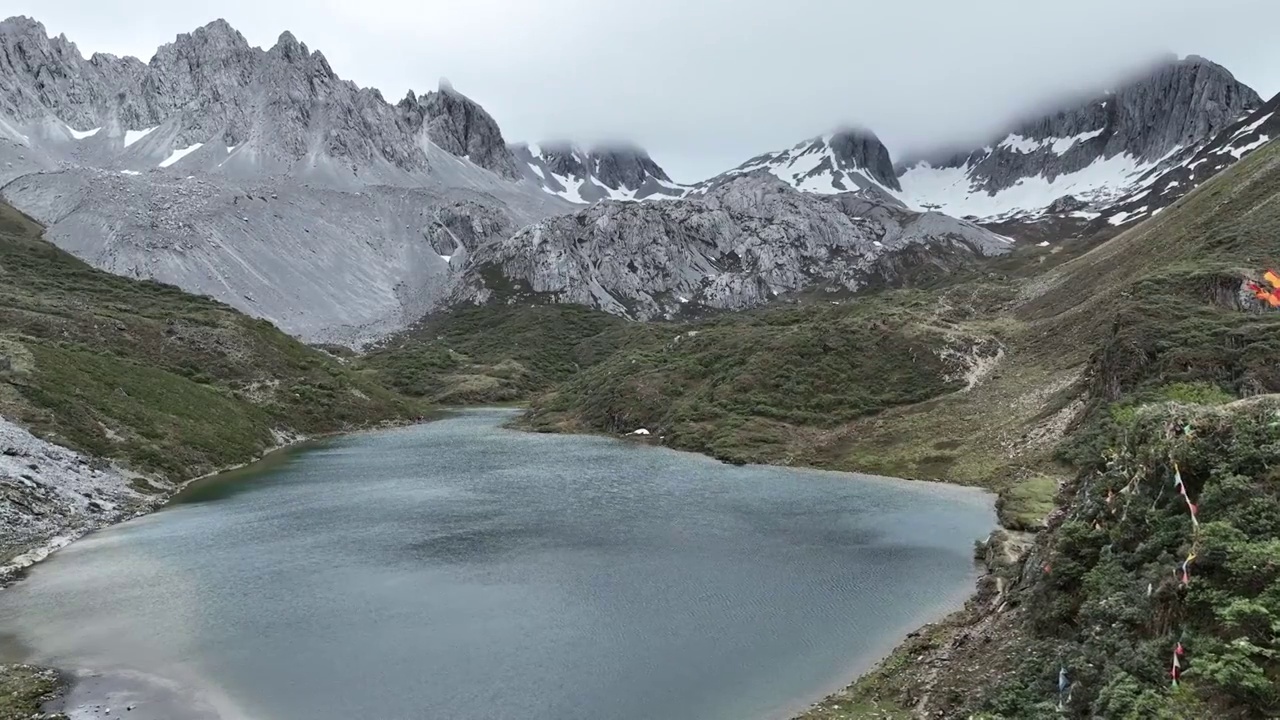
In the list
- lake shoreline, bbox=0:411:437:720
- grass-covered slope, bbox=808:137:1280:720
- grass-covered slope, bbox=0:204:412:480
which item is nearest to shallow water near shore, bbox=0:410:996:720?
lake shoreline, bbox=0:411:437:720

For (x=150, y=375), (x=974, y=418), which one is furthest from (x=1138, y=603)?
(x=150, y=375)

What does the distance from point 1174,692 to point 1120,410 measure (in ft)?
148

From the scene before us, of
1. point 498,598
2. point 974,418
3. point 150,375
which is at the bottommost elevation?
point 498,598

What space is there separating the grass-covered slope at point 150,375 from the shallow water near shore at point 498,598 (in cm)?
1169

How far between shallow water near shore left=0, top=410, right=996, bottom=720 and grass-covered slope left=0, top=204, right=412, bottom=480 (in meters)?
11.7

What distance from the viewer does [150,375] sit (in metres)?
85.6

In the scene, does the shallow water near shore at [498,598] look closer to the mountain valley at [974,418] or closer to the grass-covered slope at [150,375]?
the mountain valley at [974,418]

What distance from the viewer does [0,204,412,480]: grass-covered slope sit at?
66.4 metres

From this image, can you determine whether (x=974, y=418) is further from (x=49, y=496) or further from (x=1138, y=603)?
(x=49, y=496)

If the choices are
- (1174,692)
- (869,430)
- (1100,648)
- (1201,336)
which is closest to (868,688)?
(1100,648)

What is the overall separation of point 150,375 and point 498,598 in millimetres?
71653

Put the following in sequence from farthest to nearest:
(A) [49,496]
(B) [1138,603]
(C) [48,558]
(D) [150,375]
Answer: (D) [150,375]
(A) [49,496]
(C) [48,558]
(B) [1138,603]

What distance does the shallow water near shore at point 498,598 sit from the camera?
26.8m

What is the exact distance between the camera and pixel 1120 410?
5272cm
